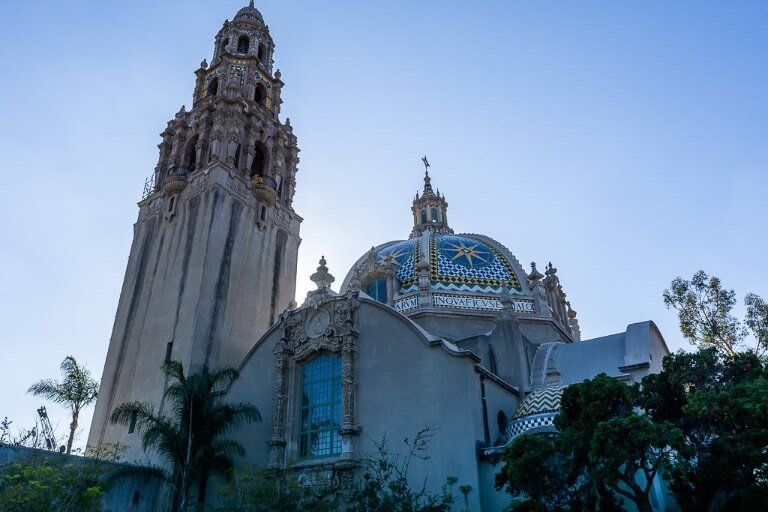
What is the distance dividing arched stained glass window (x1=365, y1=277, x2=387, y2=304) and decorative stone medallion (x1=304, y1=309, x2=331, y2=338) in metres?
5.43

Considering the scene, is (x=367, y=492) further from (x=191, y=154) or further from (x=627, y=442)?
(x=191, y=154)

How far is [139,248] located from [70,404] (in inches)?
278

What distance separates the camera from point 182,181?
26.1 meters

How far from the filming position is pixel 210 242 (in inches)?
918

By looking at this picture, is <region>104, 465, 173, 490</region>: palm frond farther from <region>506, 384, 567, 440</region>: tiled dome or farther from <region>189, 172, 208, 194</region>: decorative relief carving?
<region>189, 172, 208, 194</region>: decorative relief carving

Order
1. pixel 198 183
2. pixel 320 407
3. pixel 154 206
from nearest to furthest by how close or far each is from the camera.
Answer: pixel 320 407 → pixel 198 183 → pixel 154 206

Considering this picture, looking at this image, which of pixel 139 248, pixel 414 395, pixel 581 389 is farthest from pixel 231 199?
pixel 581 389

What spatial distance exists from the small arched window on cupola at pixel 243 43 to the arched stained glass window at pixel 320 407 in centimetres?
2065

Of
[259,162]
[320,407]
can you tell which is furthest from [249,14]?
[320,407]

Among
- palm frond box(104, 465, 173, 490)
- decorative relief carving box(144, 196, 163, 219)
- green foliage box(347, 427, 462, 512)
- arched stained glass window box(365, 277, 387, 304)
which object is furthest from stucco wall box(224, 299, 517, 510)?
decorative relief carving box(144, 196, 163, 219)

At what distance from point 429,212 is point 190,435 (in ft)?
68.5

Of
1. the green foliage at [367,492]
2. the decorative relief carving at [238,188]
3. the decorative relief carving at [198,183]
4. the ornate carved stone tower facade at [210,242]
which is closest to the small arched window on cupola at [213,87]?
the ornate carved stone tower facade at [210,242]

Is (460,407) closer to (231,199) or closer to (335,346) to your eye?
(335,346)

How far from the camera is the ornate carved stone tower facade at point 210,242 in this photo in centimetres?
2230
